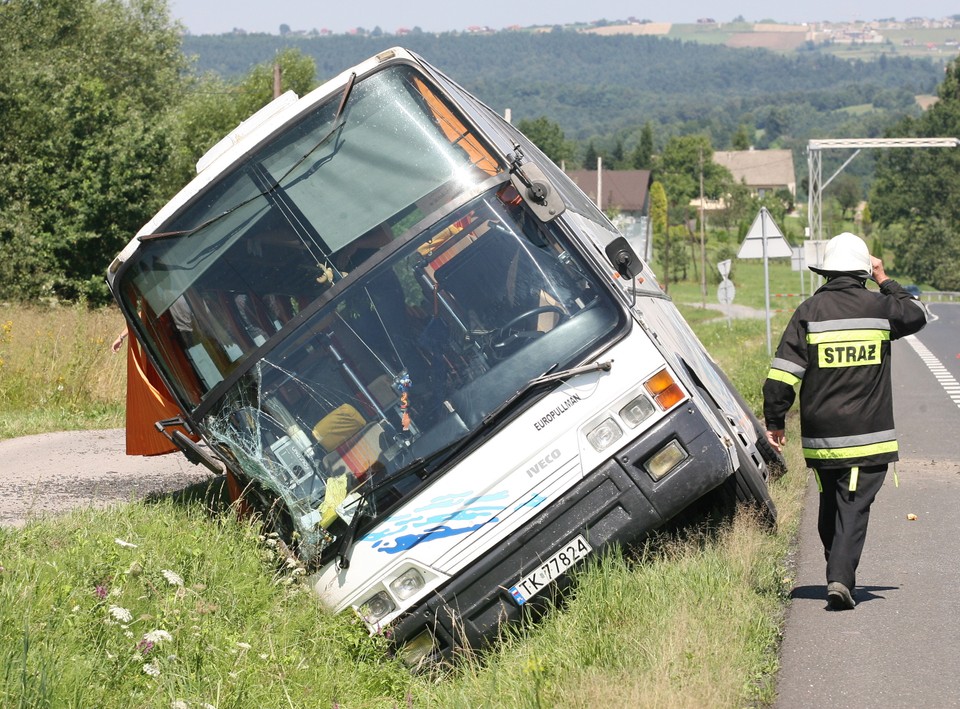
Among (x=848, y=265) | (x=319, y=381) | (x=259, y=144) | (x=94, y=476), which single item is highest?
(x=259, y=144)

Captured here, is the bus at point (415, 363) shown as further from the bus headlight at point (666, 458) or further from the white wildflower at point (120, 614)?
the white wildflower at point (120, 614)

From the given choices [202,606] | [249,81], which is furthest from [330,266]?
[249,81]

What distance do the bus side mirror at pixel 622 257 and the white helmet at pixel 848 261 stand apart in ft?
3.13

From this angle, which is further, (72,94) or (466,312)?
(72,94)

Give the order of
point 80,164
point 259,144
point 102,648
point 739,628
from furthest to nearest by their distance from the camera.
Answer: point 80,164
point 259,144
point 739,628
point 102,648

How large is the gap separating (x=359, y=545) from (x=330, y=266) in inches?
58.5

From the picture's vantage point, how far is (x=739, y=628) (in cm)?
591

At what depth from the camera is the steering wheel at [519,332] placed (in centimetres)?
667

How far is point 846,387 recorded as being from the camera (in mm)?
6625

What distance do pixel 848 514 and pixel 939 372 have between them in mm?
17214

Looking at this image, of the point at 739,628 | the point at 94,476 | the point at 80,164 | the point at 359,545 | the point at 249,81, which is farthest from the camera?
the point at 249,81

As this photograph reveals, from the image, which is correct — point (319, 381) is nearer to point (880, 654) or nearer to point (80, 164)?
point (880, 654)

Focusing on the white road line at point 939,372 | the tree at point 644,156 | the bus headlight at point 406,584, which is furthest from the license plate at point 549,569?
the tree at point 644,156

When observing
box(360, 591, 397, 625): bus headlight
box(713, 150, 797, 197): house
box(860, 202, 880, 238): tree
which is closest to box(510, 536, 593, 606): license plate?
box(360, 591, 397, 625): bus headlight
